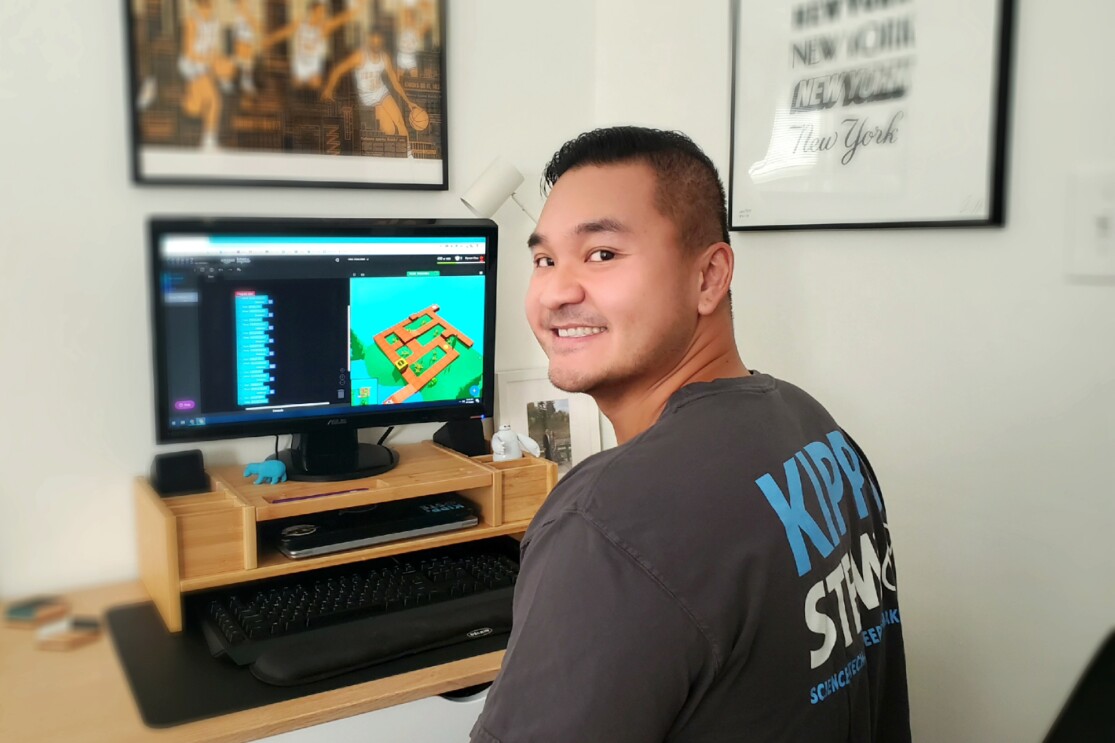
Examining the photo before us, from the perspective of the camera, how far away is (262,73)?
168 cm

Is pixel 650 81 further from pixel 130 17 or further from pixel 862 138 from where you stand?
pixel 130 17

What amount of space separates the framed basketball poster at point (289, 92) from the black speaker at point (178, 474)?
0.48 meters

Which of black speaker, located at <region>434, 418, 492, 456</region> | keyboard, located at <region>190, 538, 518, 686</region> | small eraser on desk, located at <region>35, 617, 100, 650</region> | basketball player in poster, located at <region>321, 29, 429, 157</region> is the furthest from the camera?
black speaker, located at <region>434, 418, 492, 456</region>

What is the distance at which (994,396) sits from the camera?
4.32ft

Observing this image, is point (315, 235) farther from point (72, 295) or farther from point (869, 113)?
point (869, 113)

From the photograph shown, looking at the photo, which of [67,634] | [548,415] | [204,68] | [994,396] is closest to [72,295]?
[204,68]

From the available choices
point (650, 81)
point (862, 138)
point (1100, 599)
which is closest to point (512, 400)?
point (650, 81)

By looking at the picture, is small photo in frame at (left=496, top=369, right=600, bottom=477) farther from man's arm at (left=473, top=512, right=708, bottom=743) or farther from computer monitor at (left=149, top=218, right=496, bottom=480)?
man's arm at (left=473, top=512, right=708, bottom=743)

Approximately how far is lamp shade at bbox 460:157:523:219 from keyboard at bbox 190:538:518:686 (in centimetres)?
68

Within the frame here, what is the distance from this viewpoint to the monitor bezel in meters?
1.48

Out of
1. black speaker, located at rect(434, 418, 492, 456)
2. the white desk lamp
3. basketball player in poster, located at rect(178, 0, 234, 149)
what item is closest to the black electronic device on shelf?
black speaker, located at rect(434, 418, 492, 456)

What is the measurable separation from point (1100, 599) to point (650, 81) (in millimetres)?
1278

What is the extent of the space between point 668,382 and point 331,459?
0.85 meters

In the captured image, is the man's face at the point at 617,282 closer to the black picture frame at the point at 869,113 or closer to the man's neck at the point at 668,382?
the man's neck at the point at 668,382
